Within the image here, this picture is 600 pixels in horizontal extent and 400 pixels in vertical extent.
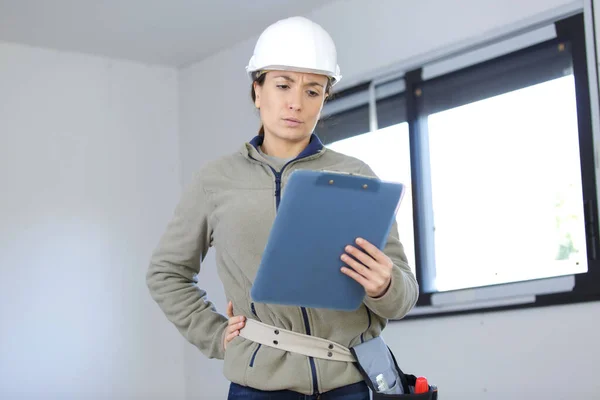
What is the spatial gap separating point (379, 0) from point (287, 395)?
3.00 m

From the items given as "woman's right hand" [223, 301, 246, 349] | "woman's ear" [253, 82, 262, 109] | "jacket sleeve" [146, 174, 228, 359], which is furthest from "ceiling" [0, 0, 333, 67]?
"woman's right hand" [223, 301, 246, 349]

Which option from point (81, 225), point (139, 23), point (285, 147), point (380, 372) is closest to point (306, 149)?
point (285, 147)

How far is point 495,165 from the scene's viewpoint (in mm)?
3451

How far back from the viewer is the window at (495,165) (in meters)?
3.13

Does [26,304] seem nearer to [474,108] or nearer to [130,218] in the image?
[130,218]

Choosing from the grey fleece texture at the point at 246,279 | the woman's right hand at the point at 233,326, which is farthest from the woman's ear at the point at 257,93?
the woman's right hand at the point at 233,326

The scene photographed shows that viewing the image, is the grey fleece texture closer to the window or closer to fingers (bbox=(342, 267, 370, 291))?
fingers (bbox=(342, 267, 370, 291))

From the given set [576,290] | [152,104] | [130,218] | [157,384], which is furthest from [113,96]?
[576,290]

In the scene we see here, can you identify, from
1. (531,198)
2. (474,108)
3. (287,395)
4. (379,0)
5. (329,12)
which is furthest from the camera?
(329,12)

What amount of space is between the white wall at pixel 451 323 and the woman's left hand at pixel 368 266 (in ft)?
6.67

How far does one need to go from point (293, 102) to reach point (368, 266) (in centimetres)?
38

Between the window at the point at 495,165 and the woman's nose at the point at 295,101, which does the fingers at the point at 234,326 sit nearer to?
the woman's nose at the point at 295,101

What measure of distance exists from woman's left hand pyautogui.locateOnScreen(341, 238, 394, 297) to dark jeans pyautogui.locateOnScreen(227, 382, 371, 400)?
0.20m

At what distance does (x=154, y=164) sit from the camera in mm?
5016
